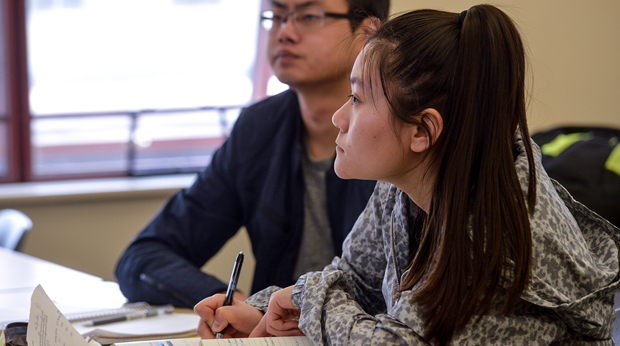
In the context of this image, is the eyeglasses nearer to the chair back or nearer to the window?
the chair back

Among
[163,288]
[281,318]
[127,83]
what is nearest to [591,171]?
[281,318]

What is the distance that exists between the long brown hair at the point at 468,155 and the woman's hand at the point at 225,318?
0.93 feet

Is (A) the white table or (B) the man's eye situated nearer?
(A) the white table

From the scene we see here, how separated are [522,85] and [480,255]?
22cm

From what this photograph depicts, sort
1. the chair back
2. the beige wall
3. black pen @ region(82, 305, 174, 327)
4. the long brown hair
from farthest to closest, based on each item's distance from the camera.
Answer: the beige wall
the chair back
black pen @ region(82, 305, 174, 327)
the long brown hair

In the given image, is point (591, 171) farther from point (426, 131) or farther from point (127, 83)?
point (127, 83)

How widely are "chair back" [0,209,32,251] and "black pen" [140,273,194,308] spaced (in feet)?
2.53

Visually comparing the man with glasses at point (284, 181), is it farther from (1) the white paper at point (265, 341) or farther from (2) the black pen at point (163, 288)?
(1) the white paper at point (265, 341)

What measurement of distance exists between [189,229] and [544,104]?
1.67 m

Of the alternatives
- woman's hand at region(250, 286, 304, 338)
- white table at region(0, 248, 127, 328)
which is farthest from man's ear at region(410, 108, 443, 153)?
white table at region(0, 248, 127, 328)

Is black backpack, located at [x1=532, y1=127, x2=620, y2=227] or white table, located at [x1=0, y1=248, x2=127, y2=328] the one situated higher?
black backpack, located at [x1=532, y1=127, x2=620, y2=227]

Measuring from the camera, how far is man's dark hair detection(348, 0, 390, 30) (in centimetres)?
136

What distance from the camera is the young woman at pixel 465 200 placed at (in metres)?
0.68

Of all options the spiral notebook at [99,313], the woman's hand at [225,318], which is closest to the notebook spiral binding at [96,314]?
the spiral notebook at [99,313]
